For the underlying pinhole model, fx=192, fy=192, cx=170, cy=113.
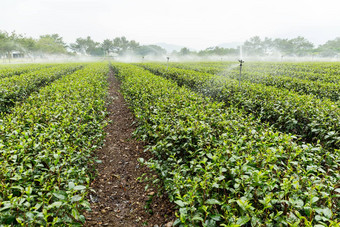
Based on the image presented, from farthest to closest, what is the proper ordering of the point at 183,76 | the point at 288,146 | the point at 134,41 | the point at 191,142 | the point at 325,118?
the point at 134,41
the point at 183,76
the point at 325,118
the point at 191,142
the point at 288,146

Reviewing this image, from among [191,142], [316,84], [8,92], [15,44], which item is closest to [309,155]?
[191,142]

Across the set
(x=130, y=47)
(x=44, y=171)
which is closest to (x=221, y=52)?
(x=130, y=47)

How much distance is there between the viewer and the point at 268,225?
1.38 meters

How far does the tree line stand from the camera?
166ft

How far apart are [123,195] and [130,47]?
351 feet

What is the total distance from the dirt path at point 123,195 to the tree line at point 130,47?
2864 cm

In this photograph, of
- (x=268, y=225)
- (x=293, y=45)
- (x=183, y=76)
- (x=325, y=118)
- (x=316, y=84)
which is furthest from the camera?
(x=293, y=45)

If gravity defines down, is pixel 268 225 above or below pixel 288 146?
below

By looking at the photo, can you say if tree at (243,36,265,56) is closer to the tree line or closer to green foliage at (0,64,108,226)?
the tree line

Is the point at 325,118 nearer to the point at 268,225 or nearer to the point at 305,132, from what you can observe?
the point at 305,132

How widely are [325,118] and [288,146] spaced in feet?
6.05

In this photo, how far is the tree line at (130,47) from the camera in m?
50.5

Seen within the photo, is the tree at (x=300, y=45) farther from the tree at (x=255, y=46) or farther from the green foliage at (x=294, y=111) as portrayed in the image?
the green foliage at (x=294, y=111)

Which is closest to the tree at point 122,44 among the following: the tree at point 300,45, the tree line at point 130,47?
the tree line at point 130,47
